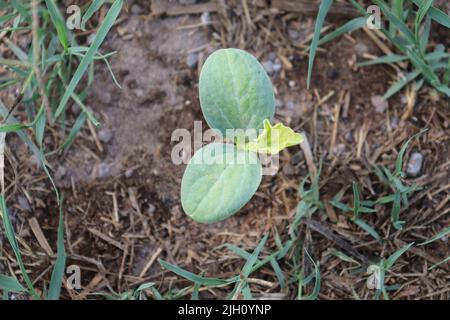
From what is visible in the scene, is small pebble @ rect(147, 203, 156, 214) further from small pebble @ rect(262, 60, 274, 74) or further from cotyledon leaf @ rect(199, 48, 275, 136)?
small pebble @ rect(262, 60, 274, 74)

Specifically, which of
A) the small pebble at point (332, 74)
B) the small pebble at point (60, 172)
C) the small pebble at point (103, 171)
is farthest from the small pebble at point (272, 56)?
the small pebble at point (60, 172)

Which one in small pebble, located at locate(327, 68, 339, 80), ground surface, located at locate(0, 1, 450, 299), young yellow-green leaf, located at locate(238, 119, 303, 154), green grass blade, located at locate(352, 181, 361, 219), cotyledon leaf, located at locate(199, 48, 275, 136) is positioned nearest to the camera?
young yellow-green leaf, located at locate(238, 119, 303, 154)

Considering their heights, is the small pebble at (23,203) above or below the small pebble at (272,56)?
below

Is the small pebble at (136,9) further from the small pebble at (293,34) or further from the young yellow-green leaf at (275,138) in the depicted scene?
the young yellow-green leaf at (275,138)

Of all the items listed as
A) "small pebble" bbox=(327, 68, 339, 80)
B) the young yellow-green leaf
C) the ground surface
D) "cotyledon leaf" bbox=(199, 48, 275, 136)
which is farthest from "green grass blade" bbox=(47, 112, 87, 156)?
"small pebble" bbox=(327, 68, 339, 80)

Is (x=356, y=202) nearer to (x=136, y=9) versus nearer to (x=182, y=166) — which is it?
(x=182, y=166)

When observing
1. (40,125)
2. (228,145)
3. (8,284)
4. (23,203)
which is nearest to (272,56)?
(228,145)

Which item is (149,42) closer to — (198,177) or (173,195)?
(173,195)
